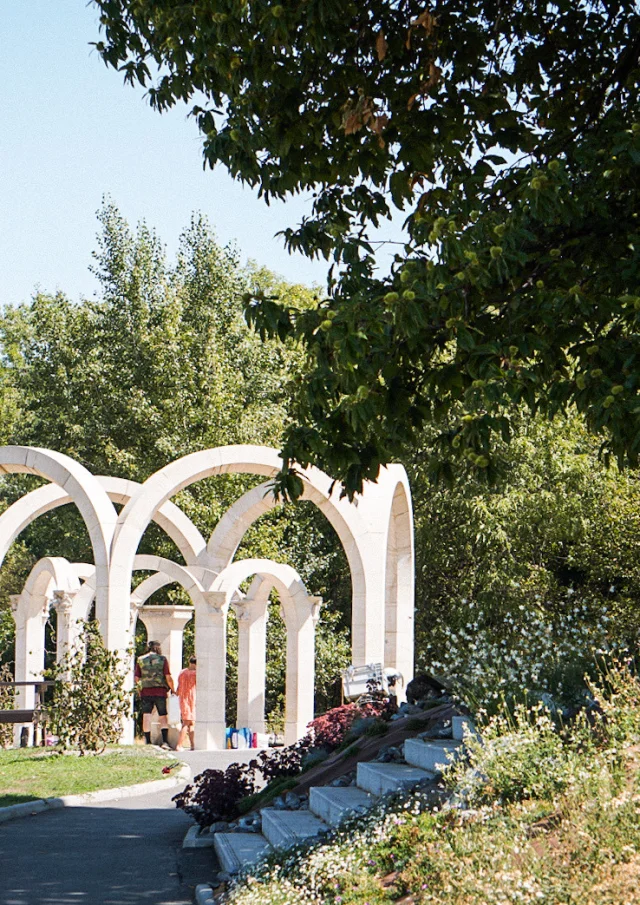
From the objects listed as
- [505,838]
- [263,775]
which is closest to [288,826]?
[505,838]

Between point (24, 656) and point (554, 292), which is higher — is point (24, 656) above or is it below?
below

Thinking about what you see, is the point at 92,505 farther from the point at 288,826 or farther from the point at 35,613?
the point at 288,826

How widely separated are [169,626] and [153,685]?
431 cm

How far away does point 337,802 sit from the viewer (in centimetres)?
800

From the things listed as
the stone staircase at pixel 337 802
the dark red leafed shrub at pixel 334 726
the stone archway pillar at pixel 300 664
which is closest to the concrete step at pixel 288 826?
the stone staircase at pixel 337 802

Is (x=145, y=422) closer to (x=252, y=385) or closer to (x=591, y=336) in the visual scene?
(x=252, y=385)

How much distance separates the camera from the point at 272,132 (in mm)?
8273

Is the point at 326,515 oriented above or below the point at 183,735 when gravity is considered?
above

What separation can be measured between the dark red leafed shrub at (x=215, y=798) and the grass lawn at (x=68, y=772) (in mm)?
2157

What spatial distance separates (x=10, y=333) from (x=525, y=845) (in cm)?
3844

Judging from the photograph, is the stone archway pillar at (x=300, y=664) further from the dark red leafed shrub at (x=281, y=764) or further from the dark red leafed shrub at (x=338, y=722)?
the dark red leafed shrub at (x=281, y=764)

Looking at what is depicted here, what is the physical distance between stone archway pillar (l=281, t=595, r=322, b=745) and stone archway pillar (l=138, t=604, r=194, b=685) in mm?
3979

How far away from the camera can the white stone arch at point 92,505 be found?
643 inches

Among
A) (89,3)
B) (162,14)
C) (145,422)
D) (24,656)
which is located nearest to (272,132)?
(162,14)
